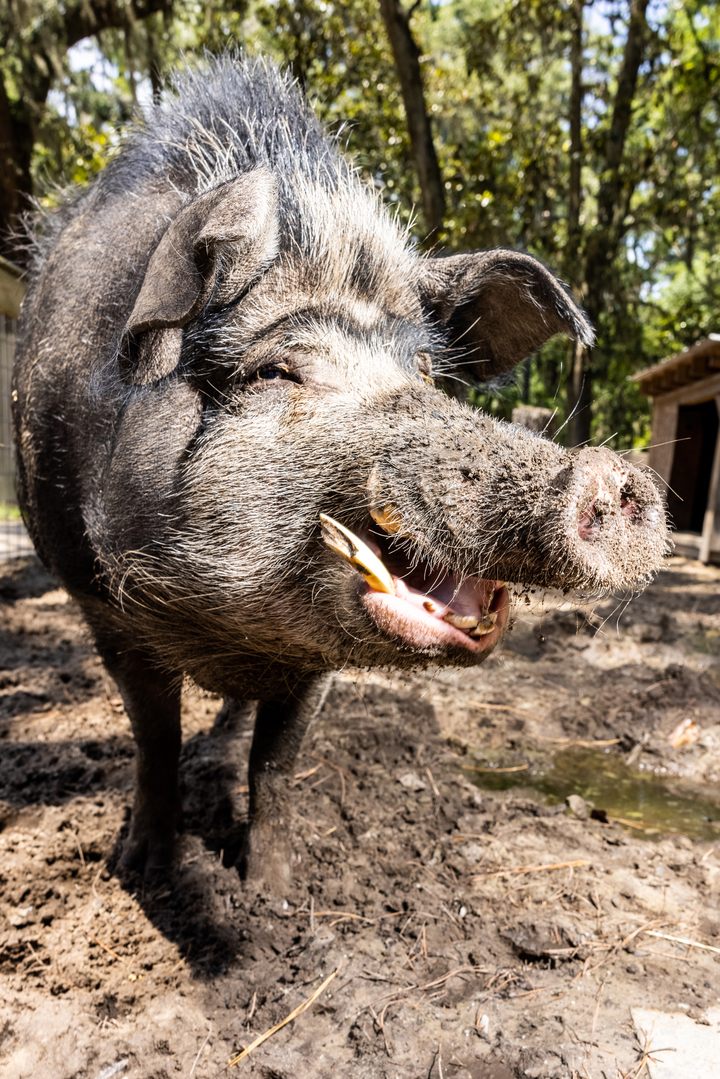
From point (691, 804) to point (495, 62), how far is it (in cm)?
1480

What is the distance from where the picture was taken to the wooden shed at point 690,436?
1112 cm

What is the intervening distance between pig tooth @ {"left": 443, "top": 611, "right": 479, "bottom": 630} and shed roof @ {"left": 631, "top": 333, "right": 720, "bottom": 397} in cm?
902

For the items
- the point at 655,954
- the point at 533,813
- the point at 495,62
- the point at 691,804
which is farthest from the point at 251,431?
the point at 495,62

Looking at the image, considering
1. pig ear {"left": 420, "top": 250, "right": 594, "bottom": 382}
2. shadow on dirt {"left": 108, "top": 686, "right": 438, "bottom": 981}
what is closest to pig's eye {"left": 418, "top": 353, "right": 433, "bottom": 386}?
pig ear {"left": 420, "top": 250, "right": 594, "bottom": 382}

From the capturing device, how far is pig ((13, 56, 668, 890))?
5.73 ft

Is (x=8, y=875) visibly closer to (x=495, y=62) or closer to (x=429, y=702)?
(x=429, y=702)

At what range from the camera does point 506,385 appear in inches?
122

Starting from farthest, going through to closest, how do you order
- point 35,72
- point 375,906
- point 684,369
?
1. point 684,369
2. point 35,72
3. point 375,906

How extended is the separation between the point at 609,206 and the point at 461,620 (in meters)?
11.6

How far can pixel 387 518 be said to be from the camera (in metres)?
1.83

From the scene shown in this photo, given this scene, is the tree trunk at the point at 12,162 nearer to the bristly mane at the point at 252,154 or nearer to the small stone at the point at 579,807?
the bristly mane at the point at 252,154

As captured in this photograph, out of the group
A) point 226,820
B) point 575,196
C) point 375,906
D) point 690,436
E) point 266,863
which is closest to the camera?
point 375,906

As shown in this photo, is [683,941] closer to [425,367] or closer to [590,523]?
[590,523]

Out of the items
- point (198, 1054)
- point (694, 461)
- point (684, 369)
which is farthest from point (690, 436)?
point (198, 1054)
